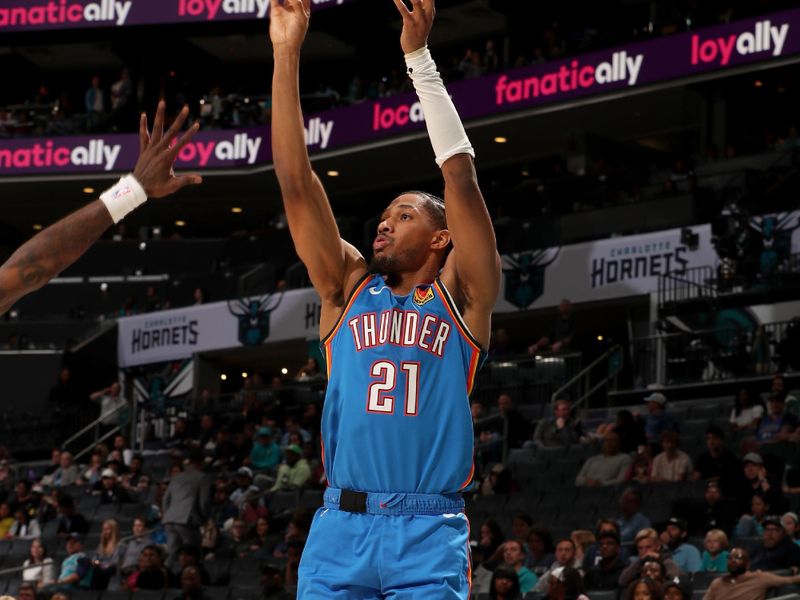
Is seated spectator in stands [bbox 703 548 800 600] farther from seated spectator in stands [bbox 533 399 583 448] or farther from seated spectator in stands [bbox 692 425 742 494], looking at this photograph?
seated spectator in stands [bbox 533 399 583 448]

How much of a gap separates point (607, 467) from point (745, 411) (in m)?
2.10

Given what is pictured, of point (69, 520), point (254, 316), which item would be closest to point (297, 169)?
point (69, 520)

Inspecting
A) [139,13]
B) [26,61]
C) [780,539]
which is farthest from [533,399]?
[26,61]

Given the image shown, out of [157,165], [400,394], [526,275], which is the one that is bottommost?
[400,394]

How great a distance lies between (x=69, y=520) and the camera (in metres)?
20.3

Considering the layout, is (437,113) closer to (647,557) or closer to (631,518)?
(647,557)

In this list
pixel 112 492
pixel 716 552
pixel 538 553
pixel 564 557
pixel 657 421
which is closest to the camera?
pixel 716 552

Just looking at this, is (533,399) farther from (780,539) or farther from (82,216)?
(82,216)

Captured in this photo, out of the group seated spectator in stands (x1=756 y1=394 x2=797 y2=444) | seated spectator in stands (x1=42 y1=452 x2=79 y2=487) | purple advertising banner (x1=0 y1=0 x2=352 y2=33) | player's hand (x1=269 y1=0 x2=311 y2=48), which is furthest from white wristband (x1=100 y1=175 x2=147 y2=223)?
purple advertising banner (x1=0 y1=0 x2=352 y2=33)

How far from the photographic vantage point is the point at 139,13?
1328 inches

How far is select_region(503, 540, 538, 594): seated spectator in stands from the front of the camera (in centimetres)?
1344

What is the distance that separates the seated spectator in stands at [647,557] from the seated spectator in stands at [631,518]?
1.09m

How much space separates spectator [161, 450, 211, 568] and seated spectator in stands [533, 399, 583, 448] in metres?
4.22

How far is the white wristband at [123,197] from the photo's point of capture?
4.74 meters
